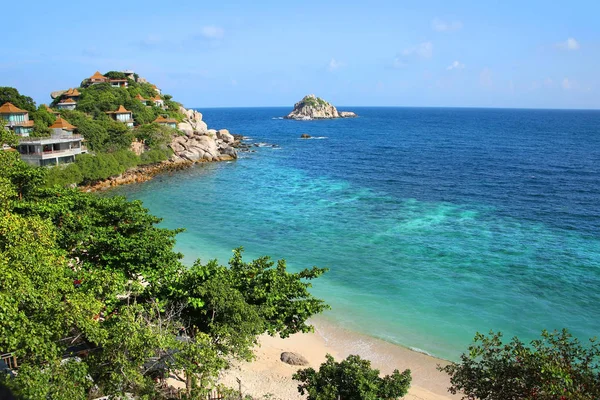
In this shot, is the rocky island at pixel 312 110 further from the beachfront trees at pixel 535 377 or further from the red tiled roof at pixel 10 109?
the beachfront trees at pixel 535 377

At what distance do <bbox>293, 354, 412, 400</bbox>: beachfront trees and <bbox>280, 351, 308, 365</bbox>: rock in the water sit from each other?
6.77 metres

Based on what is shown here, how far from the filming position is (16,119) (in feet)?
179

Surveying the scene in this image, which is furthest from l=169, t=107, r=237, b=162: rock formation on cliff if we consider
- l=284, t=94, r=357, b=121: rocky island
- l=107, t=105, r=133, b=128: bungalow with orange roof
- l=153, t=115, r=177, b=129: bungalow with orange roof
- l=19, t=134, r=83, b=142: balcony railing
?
l=284, t=94, r=357, b=121: rocky island

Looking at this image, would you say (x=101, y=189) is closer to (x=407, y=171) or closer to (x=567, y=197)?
(x=407, y=171)

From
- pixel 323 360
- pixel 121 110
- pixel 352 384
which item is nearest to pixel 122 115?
pixel 121 110

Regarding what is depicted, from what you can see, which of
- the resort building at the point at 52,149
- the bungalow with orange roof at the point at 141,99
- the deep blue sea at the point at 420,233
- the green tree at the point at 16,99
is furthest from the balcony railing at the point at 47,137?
the bungalow with orange roof at the point at 141,99

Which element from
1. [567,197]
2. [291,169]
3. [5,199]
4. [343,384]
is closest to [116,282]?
[343,384]

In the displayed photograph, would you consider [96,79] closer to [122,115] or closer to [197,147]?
[122,115]

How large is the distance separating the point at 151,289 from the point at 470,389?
1039 centimetres

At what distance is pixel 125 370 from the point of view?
10.3 m

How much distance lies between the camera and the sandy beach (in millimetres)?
17125

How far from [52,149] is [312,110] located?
13780cm

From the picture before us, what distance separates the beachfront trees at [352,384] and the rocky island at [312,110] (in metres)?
163

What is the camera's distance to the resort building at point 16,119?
53312mm
